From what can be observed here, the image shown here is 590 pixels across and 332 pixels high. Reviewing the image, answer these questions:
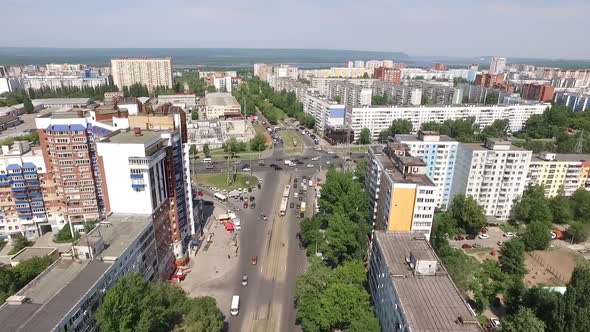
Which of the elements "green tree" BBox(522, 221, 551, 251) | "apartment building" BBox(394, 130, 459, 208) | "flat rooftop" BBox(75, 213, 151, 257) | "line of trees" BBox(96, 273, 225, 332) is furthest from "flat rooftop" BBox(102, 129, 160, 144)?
"green tree" BBox(522, 221, 551, 251)

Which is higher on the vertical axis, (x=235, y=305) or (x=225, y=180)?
(x=235, y=305)

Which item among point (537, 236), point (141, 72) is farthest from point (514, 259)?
point (141, 72)

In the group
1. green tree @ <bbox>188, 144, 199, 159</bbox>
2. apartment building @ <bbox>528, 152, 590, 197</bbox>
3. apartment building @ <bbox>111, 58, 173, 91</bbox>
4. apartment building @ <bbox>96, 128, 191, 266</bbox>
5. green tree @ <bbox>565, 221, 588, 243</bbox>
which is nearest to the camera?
apartment building @ <bbox>96, 128, 191, 266</bbox>

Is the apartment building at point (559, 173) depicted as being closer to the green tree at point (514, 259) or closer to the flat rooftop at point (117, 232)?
the green tree at point (514, 259)

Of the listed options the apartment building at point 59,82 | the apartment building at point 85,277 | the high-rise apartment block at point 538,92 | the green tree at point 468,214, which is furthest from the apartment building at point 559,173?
the apartment building at point 59,82

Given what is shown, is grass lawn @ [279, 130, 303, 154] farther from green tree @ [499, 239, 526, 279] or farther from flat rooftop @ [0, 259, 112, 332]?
flat rooftop @ [0, 259, 112, 332]

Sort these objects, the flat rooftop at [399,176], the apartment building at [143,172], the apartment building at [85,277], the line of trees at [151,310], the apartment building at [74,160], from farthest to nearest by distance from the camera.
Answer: the apartment building at [74,160] → the flat rooftop at [399,176] → the apartment building at [143,172] → the line of trees at [151,310] → the apartment building at [85,277]

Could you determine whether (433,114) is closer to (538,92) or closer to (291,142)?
(291,142)
